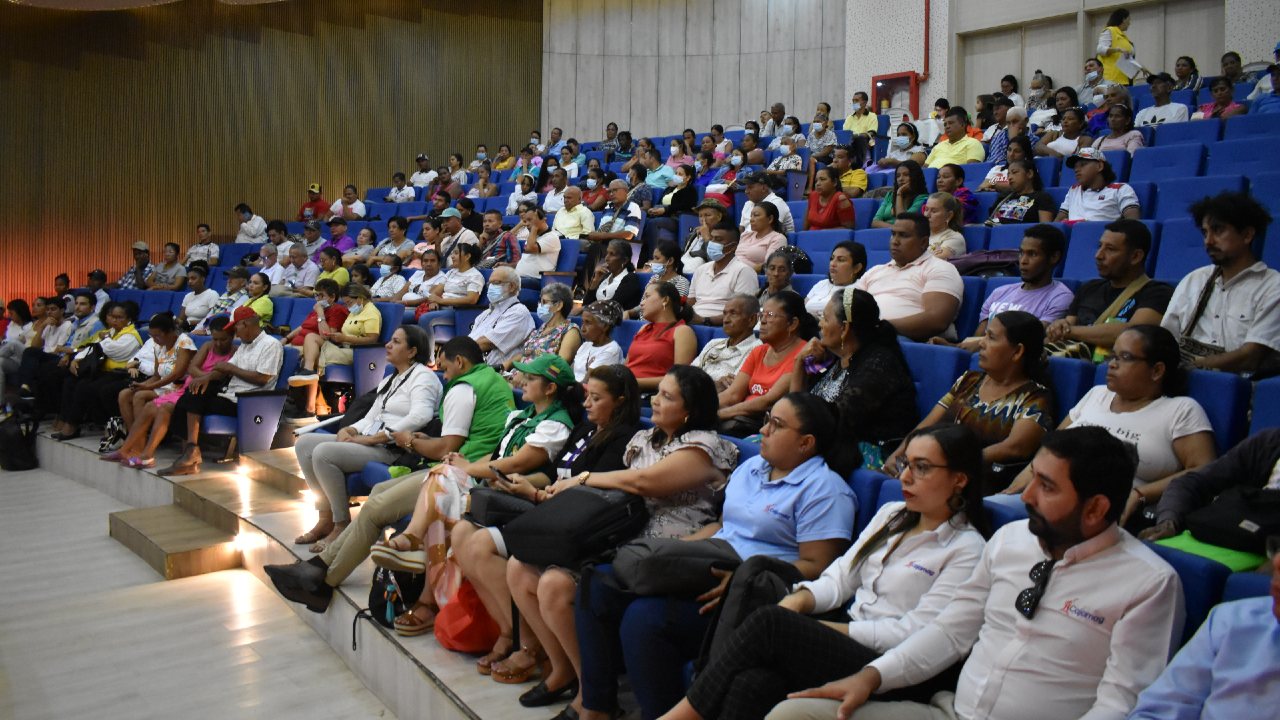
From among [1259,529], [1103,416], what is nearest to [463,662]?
[1103,416]

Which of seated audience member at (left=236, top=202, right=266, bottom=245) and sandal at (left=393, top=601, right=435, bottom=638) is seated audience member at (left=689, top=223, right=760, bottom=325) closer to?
sandal at (left=393, top=601, right=435, bottom=638)

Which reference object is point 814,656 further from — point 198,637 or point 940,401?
point 198,637

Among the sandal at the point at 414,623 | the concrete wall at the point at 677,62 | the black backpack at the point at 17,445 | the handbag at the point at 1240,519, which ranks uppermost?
the concrete wall at the point at 677,62

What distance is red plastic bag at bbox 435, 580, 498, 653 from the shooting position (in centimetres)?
289

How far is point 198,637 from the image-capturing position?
11.8ft

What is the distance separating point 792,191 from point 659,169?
1277mm

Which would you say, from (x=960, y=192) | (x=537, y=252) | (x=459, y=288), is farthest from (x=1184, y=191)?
(x=459, y=288)

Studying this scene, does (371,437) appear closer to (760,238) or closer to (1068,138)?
(760,238)

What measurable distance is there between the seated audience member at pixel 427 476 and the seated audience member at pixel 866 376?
1.21 m

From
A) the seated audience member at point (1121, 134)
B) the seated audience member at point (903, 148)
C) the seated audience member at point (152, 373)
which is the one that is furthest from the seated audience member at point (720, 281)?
the seated audience member at point (152, 373)

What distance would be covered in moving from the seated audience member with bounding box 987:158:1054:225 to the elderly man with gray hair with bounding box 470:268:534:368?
2347mm

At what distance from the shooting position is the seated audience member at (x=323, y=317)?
5891 millimetres

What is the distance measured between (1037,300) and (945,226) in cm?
102

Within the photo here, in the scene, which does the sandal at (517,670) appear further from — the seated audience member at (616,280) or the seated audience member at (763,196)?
the seated audience member at (763,196)
